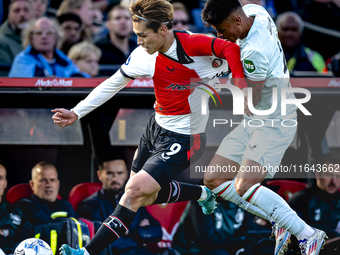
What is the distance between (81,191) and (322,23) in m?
5.17

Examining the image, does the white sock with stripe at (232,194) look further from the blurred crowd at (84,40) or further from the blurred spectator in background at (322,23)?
the blurred spectator in background at (322,23)

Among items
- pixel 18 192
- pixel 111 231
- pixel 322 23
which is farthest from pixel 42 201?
pixel 322 23

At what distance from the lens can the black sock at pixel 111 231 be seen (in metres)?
3.36

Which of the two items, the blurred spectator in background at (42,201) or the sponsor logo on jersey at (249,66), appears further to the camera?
the blurred spectator in background at (42,201)

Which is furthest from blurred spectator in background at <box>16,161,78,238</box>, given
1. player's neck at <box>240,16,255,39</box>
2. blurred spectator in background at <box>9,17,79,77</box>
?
player's neck at <box>240,16,255,39</box>

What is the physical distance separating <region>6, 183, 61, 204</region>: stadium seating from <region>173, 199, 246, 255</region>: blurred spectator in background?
1.32m

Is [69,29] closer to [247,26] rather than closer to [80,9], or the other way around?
[80,9]

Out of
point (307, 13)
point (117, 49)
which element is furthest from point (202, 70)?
point (307, 13)

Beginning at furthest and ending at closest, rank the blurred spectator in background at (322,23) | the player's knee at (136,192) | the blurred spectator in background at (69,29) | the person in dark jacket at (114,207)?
the blurred spectator in background at (322,23) < the blurred spectator in background at (69,29) < the person in dark jacket at (114,207) < the player's knee at (136,192)

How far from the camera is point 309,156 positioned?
4715 mm

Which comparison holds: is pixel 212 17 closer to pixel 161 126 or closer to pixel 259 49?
pixel 259 49

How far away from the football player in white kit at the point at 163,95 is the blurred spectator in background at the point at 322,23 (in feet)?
12.9

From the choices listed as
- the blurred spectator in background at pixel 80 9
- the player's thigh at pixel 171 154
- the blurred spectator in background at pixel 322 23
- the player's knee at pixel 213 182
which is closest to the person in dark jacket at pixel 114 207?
the player's knee at pixel 213 182

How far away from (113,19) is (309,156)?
10.1 feet
